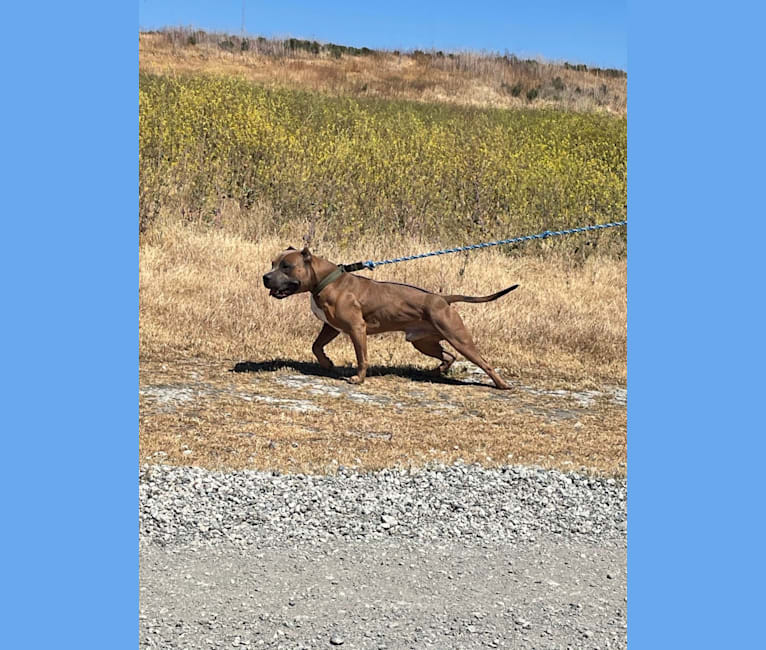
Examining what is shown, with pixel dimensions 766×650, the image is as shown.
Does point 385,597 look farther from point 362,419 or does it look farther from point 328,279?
point 328,279

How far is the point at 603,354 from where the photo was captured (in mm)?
7770

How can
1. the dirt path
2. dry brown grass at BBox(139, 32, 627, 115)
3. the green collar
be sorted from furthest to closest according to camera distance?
1. dry brown grass at BBox(139, 32, 627, 115)
2. the green collar
3. the dirt path

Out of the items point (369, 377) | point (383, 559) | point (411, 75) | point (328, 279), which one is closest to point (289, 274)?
point (328, 279)

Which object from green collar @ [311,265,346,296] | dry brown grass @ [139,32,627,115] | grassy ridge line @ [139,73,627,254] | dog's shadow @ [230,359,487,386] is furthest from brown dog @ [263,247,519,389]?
dry brown grass @ [139,32,627,115]

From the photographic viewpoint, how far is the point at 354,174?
38.0ft

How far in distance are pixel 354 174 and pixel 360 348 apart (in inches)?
213

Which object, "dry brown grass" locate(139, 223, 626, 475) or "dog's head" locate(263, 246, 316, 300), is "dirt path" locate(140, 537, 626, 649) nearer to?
"dry brown grass" locate(139, 223, 626, 475)

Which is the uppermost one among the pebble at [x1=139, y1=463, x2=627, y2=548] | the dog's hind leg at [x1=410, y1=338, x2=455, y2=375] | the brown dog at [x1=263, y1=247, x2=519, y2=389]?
the brown dog at [x1=263, y1=247, x2=519, y2=389]

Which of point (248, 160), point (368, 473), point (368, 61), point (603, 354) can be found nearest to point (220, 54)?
point (368, 61)

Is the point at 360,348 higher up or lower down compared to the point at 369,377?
higher up

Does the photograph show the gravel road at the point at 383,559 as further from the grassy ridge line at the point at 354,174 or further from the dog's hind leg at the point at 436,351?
the grassy ridge line at the point at 354,174

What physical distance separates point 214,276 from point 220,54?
35.3 ft

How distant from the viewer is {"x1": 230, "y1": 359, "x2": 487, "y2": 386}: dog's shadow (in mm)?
6789

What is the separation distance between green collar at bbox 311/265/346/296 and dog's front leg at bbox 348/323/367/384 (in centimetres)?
33
